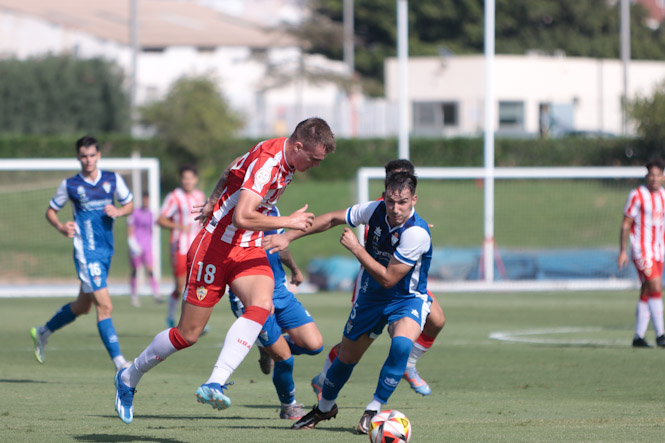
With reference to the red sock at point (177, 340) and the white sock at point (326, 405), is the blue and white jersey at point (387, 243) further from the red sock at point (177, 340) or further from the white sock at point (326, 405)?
the red sock at point (177, 340)

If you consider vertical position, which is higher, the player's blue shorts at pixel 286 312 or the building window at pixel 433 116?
the building window at pixel 433 116

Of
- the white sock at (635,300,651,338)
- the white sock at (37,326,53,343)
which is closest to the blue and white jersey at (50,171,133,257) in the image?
the white sock at (37,326,53,343)

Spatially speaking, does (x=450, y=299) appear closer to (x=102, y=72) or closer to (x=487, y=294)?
(x=487, y=294)

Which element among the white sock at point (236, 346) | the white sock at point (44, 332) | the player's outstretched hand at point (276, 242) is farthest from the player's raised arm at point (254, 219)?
the white sock at point (44, 332)

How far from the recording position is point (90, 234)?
32.1 ft

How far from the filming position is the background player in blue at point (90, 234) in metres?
9.61

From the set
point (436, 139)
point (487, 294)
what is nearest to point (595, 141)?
point (436, 139)

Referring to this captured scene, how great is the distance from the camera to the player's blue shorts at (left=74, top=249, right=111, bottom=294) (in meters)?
9.59

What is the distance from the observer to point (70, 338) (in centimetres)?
1325

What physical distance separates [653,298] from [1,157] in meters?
26.3

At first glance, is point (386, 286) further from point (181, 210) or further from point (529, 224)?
point (529, 224)

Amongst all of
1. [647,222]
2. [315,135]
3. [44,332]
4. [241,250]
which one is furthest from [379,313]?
[647,222]

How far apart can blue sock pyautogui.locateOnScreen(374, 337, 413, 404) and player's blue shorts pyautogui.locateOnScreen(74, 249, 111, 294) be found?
3.95m

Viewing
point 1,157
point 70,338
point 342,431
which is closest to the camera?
point 342,431
